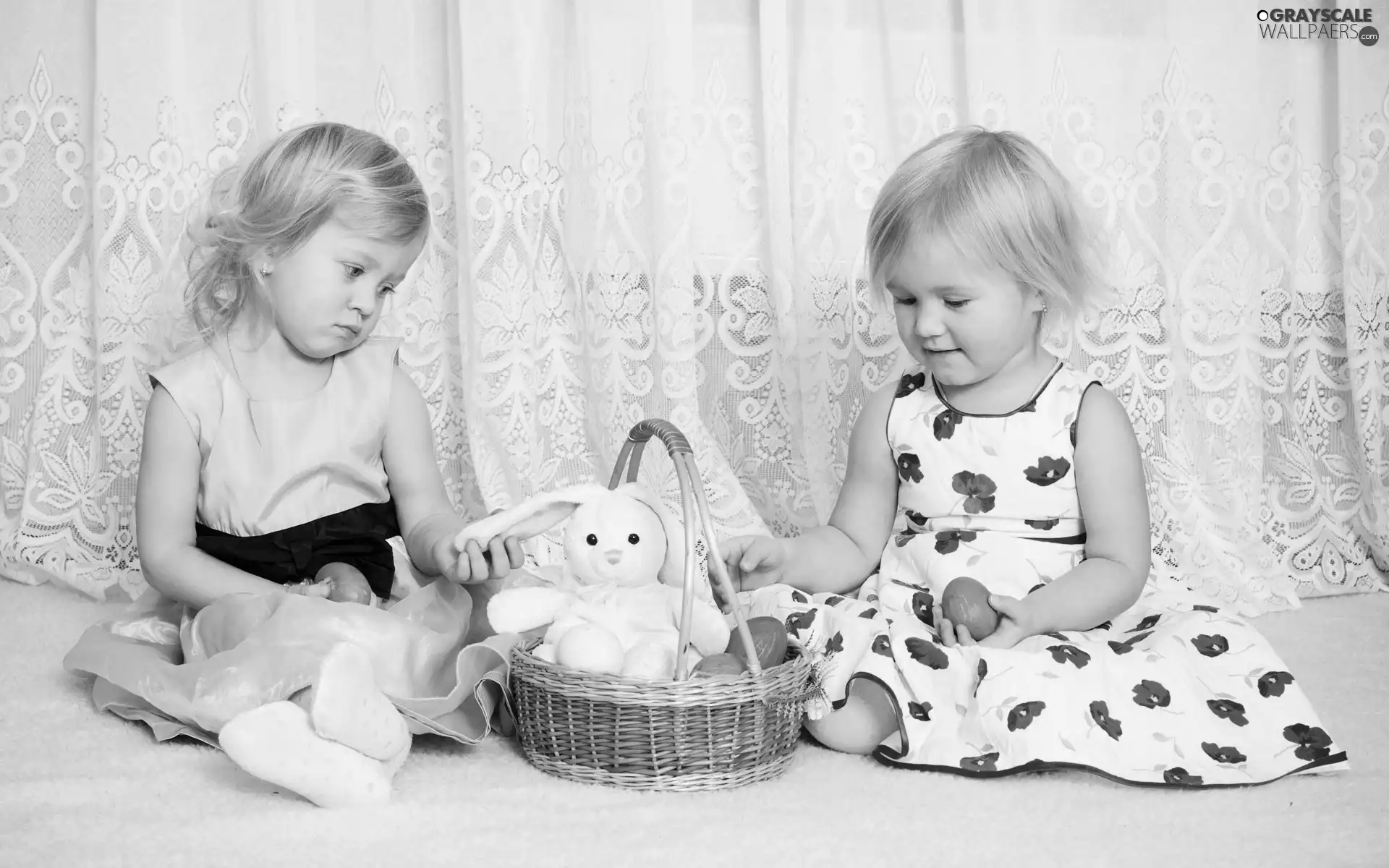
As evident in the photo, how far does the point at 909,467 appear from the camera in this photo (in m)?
1.34

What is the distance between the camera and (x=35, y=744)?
109 cm

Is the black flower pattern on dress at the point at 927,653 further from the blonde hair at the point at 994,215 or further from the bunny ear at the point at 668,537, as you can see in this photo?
the blonde hair at the point at 994,215

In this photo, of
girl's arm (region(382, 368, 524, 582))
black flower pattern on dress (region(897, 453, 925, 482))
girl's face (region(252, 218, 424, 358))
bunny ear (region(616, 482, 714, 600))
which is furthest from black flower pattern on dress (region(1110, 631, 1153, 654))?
girl's face (region(252, 218, 424, 358))

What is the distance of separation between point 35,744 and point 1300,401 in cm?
161

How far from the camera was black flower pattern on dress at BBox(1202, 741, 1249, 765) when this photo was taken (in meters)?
1.05

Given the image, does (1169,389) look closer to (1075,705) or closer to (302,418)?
(1075,705)

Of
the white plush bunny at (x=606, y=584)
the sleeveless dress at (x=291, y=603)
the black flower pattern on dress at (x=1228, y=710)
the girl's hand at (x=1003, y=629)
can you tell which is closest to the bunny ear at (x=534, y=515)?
the white plush bunny at (x=606, y=584)

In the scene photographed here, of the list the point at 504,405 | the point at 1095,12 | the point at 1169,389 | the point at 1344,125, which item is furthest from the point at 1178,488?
the point at 504,405

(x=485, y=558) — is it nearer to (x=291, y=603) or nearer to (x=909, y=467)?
(x=291, y=603)

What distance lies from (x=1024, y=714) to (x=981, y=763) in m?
0.05

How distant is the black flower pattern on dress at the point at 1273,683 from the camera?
1.09 metres

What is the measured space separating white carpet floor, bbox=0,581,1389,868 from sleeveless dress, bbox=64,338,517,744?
0.16 feet

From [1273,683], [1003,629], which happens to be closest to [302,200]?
[1003,629]

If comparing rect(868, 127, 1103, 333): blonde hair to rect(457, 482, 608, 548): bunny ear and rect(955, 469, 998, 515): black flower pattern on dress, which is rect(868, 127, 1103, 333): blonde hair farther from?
rect(457, 482, 608, 548): bunny ear
